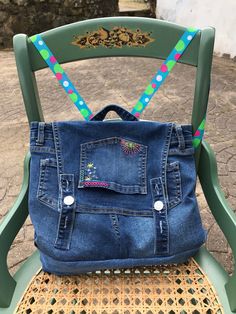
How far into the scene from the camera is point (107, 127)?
906 mm

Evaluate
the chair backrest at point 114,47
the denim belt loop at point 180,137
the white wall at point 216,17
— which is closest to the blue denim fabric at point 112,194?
the denim belt loop at point 180,137

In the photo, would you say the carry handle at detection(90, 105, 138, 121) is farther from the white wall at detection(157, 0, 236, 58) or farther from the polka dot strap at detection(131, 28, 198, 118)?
the white wall at detection(157, 0, 236, 58)

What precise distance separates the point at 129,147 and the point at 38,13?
14.5ft

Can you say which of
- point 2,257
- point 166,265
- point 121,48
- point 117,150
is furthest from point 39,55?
point 166,265

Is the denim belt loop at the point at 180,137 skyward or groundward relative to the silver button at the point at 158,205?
skyward

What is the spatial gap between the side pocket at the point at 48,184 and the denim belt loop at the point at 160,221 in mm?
255

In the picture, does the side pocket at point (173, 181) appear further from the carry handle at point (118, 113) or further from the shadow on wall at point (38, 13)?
the shadow on wall at point (38, 13)

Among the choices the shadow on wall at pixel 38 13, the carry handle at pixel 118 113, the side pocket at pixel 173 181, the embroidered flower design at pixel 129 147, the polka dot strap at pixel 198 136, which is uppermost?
the carry handle at pixel 118 113

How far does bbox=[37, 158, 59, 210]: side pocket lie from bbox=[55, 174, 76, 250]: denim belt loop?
0.05 feet

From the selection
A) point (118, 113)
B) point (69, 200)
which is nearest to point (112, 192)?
point (69, 200)

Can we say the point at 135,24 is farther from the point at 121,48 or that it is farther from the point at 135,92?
the point at 135,92

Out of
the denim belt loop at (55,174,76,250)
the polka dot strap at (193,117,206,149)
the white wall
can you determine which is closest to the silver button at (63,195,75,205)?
the denim belt loop at (55,174,76,250)

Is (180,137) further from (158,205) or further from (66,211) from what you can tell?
(66,211)

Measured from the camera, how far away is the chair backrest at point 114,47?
884 millimetres
